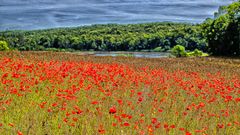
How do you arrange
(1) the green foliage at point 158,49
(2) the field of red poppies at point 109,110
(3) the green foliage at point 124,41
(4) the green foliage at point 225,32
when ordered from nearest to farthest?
(2) the field of red poppies at point 109,110 < (4) the green foliage at point 225,32 < (3) the green foliage at point 124,41 < (1) the green foliage at point 158,49

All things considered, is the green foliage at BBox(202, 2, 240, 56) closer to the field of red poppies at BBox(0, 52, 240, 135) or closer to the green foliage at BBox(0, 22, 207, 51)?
the field of red poppies at BBox(0, 52, 240, 135)

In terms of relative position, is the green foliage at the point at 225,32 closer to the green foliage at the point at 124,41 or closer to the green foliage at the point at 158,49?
the green foliage at the point at 124,41

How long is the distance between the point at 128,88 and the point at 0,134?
4709 millimetres

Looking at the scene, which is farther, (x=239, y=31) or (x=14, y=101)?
(x=239, y=31)

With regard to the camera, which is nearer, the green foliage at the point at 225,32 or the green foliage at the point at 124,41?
the green foliage at the point at 225,32

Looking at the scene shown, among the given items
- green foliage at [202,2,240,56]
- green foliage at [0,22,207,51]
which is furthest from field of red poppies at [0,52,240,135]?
green foliage at [0,22,207,51]

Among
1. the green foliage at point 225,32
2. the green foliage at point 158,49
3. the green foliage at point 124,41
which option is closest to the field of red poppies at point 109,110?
the green foliage at point 225,32

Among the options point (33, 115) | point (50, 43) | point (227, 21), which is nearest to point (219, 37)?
point (227, 21)

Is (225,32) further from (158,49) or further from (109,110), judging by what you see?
(158,49)

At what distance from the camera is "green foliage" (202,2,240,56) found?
48.3 m

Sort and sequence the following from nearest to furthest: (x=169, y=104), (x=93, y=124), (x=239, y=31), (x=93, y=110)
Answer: (x=93, y=124)
(x=93, y=110)
(x=169, y=104)
(x=239, y=31)

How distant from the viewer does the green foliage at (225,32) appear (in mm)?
48312

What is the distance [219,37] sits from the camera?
1956 inches

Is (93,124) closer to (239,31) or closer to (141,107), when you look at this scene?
(141,107)
